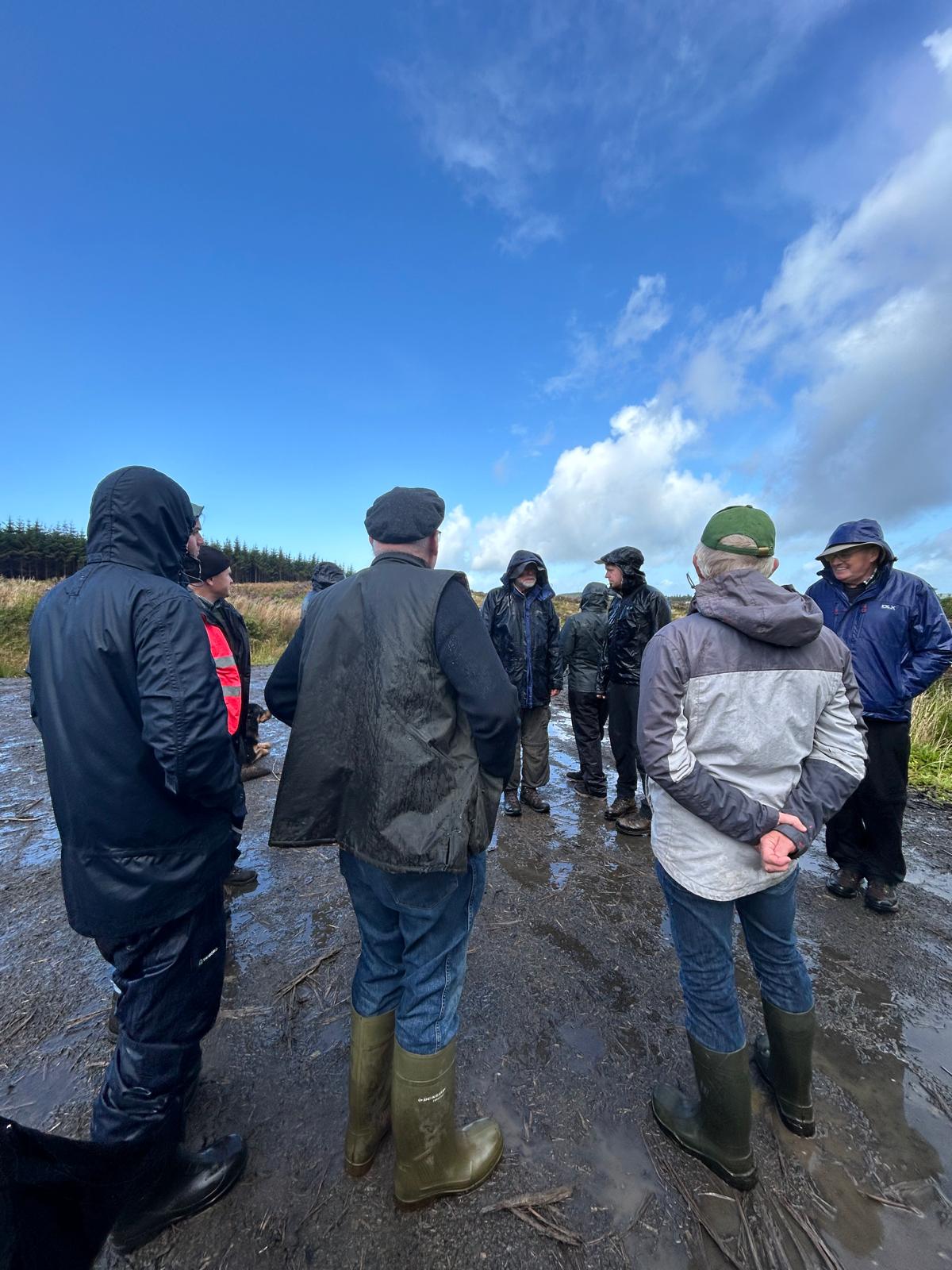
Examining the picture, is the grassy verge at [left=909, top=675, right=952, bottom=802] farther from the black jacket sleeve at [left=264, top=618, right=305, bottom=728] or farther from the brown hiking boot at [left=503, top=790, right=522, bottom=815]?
the black jacket sleeve at [left=264, top=618, right=305, bottom=728]

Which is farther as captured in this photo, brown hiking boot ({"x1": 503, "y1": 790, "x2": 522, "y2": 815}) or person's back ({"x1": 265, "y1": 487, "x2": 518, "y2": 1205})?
brown hiking boot ({"x1": 503, "y1": 790, "x2": 522, "y2": 815})

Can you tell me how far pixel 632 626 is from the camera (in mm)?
5055

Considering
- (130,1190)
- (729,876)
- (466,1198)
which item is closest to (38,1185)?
(130,1190)

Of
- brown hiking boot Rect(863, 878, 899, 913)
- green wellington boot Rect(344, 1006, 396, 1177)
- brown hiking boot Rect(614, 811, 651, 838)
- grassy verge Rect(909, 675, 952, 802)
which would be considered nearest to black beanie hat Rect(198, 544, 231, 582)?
green wellington boot Rect(344, 1006, 396, 1177)

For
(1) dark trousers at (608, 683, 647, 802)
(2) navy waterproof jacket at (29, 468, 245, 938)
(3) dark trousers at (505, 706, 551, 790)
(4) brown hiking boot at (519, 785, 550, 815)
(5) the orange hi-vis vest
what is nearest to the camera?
(2) navy waterproof jacket at (29, 468, 245, 938)

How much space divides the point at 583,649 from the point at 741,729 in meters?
3.93

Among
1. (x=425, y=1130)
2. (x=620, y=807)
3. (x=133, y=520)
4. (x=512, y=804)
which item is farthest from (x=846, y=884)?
(x=133, y=520)

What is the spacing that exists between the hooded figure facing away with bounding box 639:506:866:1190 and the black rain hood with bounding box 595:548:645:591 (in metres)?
3.06

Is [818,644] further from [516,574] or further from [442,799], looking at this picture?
[516,574]

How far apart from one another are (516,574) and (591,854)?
2.79 meters

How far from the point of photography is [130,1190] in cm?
130

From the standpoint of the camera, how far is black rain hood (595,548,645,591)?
16.7 feet

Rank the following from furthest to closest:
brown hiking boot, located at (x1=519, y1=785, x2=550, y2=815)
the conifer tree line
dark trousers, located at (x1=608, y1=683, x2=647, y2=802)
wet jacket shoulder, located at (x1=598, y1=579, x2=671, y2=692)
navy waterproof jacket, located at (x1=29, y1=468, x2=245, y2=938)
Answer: the conifer tree line → brown hiking boot, located at (x1=519, y1=785, x2=550, y2=815) → dark trousers, located at (x1=608, y1=683, x2=647, y2=802) → wet jacket shoulder, located at (x1=598, y1=579, x2=671, y2=692) → navy waterproof jacket, located at (x1=29, y1=468, x2=245, y2=938)

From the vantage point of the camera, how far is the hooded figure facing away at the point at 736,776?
187cm
